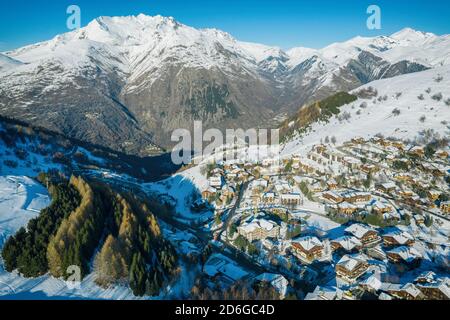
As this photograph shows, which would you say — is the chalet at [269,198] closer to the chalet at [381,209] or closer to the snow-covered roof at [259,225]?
the snow-covered roof at [259,225]

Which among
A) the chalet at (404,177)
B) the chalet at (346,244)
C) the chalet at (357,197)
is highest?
the chalet at (404,177)

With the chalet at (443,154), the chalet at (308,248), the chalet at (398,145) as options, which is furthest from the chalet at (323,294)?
the chalet at (398,145)

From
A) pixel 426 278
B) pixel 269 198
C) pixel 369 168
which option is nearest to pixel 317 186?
pixel 269 198

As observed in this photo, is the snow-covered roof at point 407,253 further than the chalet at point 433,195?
No

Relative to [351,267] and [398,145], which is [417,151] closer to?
[398,145]

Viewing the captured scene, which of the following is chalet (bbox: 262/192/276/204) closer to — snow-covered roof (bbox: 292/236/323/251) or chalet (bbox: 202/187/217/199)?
chalet (bbox: 202/187/217/199)
